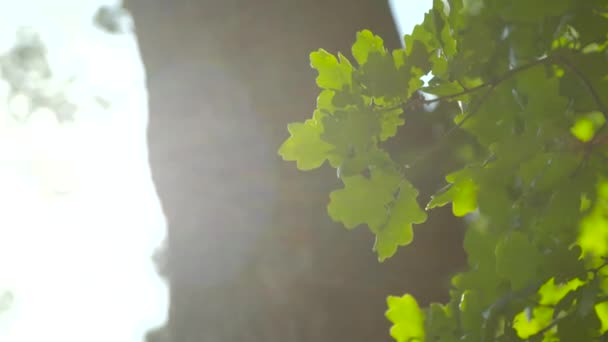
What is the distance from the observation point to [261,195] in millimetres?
1903

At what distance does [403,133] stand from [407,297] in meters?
1.06

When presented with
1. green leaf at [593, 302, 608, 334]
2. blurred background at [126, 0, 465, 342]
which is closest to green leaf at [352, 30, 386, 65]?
green leaf at [593, 302, 608, 334]

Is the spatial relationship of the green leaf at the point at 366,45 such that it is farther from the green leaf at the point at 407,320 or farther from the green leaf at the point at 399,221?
the green leaf at the point at 407,320

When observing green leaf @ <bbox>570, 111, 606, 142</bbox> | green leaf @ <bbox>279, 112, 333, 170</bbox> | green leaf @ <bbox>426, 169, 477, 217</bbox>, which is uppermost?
green leaf @ <bbox>279, 112, 333, 170</bbox>

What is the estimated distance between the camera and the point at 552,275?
27.6 inches

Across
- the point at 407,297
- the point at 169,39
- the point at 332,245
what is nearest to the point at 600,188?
the point at 407,297

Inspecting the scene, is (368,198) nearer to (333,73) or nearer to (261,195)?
(333,73)

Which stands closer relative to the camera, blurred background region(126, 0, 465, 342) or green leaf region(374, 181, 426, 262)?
green leaf region(374, 181, 426, 262)

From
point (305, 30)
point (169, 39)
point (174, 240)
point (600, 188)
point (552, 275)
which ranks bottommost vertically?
point (552, 275)

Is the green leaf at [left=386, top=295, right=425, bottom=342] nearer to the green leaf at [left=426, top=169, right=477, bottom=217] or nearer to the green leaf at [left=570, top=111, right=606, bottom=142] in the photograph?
the green leaf at [left=426, top=169, right=477, bottom=217]

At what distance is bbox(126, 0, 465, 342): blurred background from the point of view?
1.75m

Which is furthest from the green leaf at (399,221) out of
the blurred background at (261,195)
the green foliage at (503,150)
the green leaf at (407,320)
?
the blurred background at (261,195)

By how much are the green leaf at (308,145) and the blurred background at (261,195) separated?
31.3 inches

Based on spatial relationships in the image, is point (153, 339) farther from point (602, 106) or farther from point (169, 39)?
point (602, 106)
